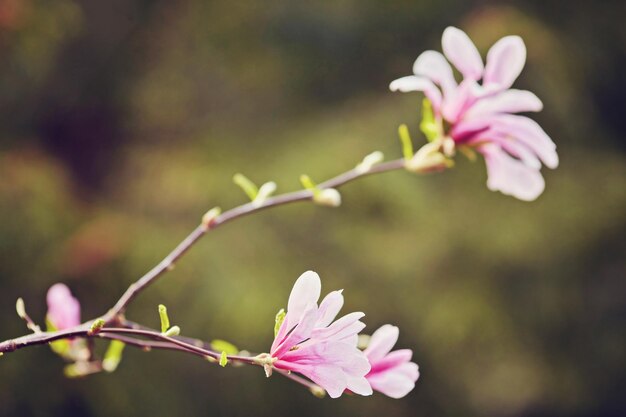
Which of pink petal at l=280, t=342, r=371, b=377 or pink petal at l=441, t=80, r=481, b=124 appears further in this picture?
pink petal at l=441, t=80, r=481, b=124

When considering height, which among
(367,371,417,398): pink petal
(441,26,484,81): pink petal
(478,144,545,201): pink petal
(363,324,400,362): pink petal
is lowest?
(367,371,417,398): pink petal

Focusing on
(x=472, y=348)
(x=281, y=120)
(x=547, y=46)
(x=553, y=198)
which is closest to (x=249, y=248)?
(x=281, y=120)

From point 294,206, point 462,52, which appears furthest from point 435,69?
point 294,206

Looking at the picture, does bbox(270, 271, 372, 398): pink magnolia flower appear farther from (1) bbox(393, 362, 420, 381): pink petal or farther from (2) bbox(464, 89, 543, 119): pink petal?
(2) bbox(464, 89, 543, 119): pink petal

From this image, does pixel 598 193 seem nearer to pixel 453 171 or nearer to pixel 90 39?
pixel 453 171

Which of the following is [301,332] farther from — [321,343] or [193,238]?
[193,238]

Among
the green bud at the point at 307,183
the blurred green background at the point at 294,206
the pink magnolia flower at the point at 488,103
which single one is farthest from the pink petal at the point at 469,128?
the blurred green background at the point at 294,206

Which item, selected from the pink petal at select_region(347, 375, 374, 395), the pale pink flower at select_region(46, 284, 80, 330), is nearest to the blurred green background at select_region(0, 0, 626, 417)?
the pale pink flower at select_region(46, 284, 80, 330)
